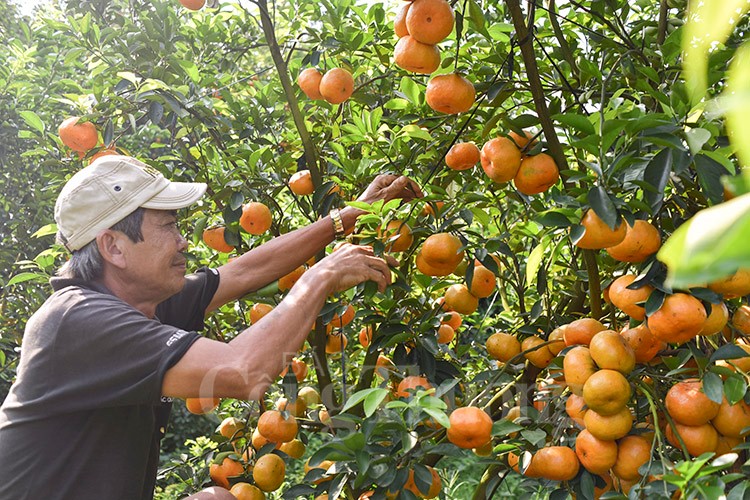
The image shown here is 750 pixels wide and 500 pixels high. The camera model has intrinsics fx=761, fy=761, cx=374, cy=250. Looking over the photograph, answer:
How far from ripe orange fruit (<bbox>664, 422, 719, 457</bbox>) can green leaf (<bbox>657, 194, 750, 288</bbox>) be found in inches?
55.6

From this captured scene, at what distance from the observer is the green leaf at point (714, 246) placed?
0.80 feet

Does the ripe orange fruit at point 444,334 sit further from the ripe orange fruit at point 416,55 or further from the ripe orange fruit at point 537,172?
the ripe orange fruit at point 416,55

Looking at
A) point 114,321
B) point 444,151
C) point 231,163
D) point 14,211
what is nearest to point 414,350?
point 444,151

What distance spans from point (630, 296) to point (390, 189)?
0.82 meters

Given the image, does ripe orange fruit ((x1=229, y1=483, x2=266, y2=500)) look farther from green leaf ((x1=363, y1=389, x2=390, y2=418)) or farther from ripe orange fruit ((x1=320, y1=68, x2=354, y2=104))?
ripe orange fruit ((x1=320, y1=68, x2=354, y2=104))

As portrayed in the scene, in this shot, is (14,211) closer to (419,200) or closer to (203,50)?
(203,50)

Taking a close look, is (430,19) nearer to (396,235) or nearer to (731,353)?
(396,235)

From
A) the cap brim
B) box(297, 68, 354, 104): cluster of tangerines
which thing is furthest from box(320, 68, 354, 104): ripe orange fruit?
the cap brim

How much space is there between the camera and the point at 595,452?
5.29ft

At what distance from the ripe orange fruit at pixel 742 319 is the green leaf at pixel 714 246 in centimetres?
166

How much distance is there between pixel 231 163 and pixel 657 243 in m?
1.62

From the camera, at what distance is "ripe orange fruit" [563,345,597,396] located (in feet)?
5.42

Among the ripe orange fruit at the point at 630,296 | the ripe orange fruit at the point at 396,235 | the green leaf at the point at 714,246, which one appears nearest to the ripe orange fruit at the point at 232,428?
the ripe orange fruit at the point at 396,235

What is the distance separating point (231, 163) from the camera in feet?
8.88
